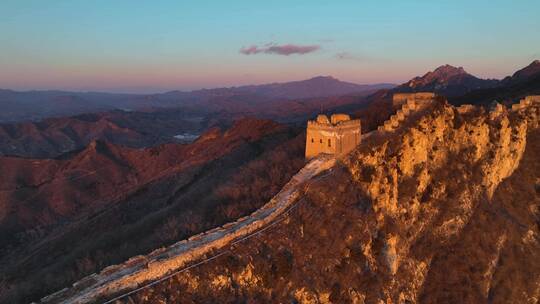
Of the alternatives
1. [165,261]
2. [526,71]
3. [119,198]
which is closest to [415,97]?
[165,261]

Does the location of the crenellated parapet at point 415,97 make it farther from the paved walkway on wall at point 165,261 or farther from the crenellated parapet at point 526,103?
the paved walkway on wall at point 165,261

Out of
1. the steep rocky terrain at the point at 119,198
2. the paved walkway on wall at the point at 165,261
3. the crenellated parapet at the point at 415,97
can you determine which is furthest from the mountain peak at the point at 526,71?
the paved walkway on wall at the point at 165,261

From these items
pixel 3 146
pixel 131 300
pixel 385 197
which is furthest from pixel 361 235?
pixel 3 146

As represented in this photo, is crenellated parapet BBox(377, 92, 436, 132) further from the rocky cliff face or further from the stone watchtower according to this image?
the stone watchtower

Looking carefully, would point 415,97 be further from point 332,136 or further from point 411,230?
point 411,230

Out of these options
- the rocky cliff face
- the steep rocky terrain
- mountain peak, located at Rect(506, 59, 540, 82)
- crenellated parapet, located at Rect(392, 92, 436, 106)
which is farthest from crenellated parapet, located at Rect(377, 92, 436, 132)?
mountain peak, located at Rect(506, 59, 540, 82)

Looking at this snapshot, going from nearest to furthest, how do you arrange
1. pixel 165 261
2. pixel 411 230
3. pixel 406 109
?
pixel 165 261 → pixel 411 230 → pixel 406 109
